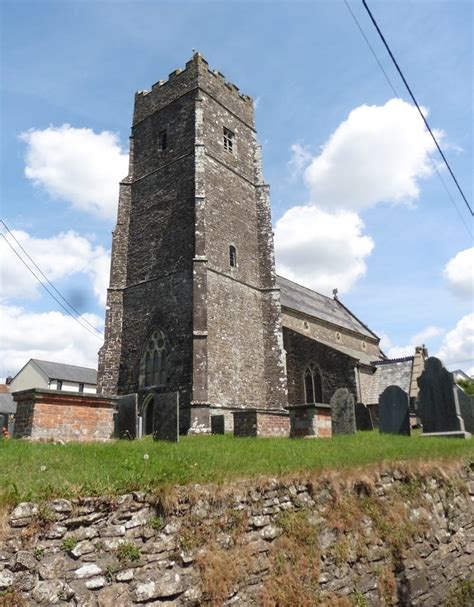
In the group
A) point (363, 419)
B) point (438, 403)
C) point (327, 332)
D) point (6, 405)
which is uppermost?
point (327, 332)

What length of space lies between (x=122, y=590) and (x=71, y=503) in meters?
0.93

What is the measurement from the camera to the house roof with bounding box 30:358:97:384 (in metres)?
45.2

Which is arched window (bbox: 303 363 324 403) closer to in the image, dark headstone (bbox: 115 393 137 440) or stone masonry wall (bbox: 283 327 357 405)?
stone masonry wall (bbox: 283 327 357 405)

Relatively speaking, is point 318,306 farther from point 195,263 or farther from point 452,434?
point 452,434

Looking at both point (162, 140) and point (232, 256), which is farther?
point (162, 140)

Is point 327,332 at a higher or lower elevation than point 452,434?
higher

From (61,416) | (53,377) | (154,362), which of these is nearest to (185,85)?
(154,362)

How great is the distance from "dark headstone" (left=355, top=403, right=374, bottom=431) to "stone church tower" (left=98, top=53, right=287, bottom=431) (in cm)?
438

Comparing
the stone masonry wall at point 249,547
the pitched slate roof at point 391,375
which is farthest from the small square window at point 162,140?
the stone masonry wall at point 249,547

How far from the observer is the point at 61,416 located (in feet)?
28.0

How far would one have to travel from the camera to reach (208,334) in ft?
55.7

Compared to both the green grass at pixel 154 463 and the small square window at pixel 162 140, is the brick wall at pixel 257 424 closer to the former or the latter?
the green grass at pixel 154 463

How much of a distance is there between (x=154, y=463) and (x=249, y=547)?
155cm

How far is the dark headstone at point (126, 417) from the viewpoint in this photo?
9820 mm
